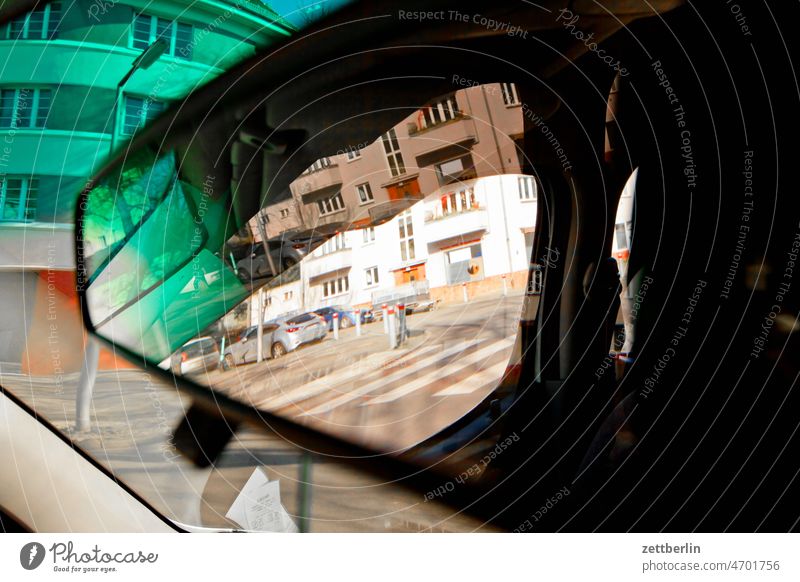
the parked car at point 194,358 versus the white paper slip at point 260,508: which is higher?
the parked car at point 194,358

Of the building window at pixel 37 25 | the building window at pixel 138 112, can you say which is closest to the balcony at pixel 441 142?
the building window at pixel 138 112

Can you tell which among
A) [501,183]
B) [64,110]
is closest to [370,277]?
[501,183]

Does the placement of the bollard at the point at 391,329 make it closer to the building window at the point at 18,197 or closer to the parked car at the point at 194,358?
the parked car at the point at 194,358

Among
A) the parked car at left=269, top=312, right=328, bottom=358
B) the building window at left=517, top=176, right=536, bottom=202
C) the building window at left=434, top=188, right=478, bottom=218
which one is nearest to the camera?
the parked car at left=269, top=312, right=328, bottom=358

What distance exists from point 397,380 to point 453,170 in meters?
0.55

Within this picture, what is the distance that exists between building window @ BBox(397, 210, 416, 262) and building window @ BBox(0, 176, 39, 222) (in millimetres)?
819

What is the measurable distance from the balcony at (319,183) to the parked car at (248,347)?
0.31 meters

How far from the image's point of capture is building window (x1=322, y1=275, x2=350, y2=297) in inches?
55.9

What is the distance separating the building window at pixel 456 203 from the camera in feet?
4.99

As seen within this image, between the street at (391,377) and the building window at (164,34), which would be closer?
the building window at (164,34)

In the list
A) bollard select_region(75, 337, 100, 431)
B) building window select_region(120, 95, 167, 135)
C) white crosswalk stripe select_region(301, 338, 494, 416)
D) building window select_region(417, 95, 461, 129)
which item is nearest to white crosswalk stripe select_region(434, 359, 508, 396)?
white crosswalk stripe select_region(301, 338, 494, 416)

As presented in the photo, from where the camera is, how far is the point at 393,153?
1496mm

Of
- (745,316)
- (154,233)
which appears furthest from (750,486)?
(154,233)

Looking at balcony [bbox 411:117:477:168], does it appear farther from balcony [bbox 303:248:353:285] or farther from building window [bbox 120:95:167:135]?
building window [bbox 120:95:167:135]
